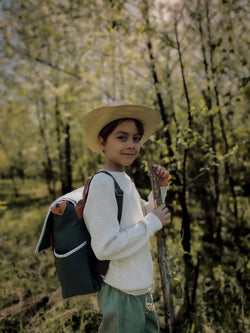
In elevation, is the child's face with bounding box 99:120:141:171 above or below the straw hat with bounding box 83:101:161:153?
→ below

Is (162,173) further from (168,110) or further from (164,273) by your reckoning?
(168,110)

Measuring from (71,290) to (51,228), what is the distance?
37 cm

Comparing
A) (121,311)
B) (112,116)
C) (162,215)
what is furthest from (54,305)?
(112,116)

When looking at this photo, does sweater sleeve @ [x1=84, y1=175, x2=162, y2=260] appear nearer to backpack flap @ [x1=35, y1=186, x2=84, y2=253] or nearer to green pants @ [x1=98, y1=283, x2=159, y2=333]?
backpack flap @ [x1=35, y1=186, x2=84, y2=253]

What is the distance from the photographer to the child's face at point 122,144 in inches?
61.8

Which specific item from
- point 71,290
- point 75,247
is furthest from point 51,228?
point 71,290

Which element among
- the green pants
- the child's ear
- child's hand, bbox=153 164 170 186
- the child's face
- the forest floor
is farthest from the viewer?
the forest floor

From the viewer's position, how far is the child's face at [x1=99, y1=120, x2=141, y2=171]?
1570 mm

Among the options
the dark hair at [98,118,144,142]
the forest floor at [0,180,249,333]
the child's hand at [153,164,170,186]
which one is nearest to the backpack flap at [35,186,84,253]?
the dark hair at [98,118,144,142]

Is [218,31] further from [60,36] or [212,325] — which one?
[212,325]

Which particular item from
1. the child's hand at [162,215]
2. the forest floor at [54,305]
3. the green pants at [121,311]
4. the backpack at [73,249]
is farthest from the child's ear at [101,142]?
the forest floor at [54,305]

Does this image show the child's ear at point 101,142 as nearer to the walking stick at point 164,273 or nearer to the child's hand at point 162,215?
the walking stick at point 164,273

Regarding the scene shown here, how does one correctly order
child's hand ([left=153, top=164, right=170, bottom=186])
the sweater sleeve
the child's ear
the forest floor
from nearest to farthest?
the sweater sleeve < the child's ear < child's hand ([left=153, top=164, right=170, bottom=186]) < the forest floor

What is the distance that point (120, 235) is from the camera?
1353 millimetres
